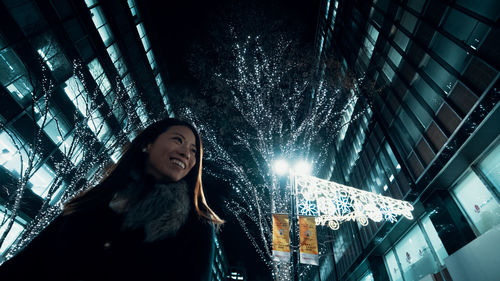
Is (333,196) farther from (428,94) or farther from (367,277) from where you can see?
(367,277)

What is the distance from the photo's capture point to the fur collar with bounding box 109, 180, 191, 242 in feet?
4.48

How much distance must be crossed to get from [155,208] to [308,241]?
6.17 metres

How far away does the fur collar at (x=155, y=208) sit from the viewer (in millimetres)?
1365

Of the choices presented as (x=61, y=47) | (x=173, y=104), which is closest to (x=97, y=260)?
(x=61, y=47)

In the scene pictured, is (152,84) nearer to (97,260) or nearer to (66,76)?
Answer: (66,76)

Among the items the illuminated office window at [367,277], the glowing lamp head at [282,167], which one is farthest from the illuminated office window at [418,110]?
the illuminated office window at [367,277]

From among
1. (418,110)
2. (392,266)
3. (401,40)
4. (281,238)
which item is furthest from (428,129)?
(392,266)

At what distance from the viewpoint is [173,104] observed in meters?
25.1

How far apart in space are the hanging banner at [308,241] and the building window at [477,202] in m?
5.20

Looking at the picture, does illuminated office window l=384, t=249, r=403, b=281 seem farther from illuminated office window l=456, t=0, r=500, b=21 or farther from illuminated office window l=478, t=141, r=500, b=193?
illuminated office window l=456, t=0, r=500, b=21

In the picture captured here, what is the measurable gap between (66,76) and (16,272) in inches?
609

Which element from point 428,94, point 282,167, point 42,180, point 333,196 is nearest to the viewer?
point 333,196

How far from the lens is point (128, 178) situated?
1647 millimetres

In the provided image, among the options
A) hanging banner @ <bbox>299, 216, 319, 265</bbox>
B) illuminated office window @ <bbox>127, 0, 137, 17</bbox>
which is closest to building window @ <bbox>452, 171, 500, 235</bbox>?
hanging banner @ <bbox>299, 216, 319, 265</bbox>
